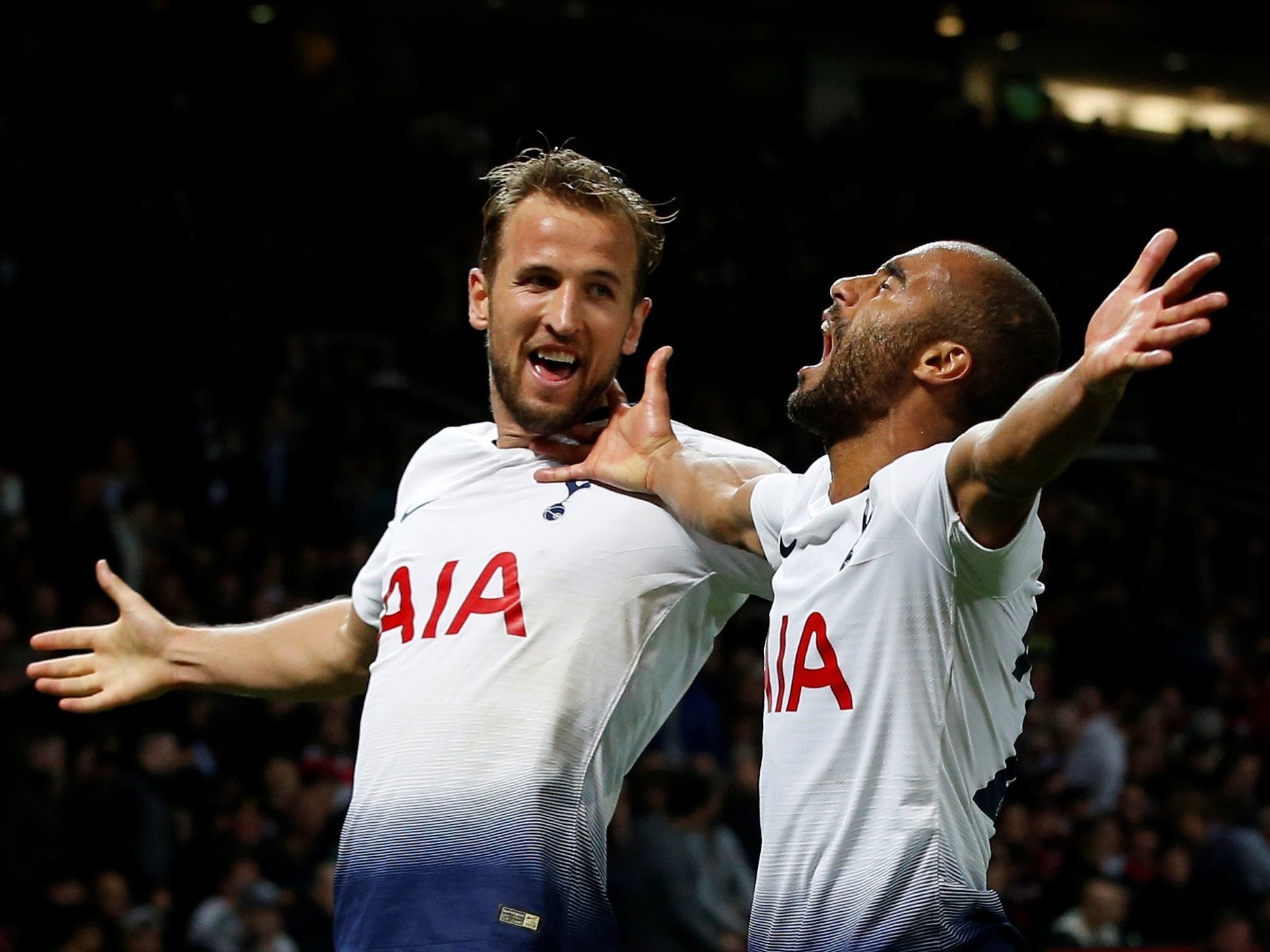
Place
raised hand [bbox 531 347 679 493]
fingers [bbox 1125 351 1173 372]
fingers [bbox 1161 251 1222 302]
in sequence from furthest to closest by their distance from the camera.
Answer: raised hand [bbox 531 347 679 493] → fingers [bbox 1161 251 1222 302] → fingers [bbox 1125 351 1173 372]

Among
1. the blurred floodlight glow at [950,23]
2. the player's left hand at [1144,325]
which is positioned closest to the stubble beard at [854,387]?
the player's left hand at [1144,325]

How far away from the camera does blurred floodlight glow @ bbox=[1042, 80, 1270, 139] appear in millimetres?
24500

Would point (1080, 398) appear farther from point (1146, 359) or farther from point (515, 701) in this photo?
point (515, 701)

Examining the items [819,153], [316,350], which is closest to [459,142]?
[316,350]

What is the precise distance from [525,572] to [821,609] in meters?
0.80

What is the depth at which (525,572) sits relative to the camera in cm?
378

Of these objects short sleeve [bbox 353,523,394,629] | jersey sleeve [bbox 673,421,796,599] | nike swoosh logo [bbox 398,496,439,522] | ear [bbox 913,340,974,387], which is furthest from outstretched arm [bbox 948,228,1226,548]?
short sleeve [bbox 353,523,394,629]

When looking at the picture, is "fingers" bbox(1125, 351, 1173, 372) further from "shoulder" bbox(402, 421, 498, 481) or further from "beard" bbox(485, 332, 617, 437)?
"shoulder" bbox(402, 421, 498, 481)

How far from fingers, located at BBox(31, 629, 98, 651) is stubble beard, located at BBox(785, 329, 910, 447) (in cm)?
196

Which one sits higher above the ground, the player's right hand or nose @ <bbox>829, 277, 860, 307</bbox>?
nose @ <bbox>829, 277, 860, 307</bbox>

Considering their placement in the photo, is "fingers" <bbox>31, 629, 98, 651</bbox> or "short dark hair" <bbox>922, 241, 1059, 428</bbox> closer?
"short dark hair" <bbox>922, 241, 1059, 428</bbox>

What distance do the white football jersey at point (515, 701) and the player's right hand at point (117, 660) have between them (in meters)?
0.77

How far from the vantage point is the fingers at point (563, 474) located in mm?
3971

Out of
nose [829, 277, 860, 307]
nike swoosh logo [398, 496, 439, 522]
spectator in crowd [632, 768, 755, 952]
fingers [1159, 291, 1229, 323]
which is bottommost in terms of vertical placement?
spectator in crowd [632, 768, 755, 952]
